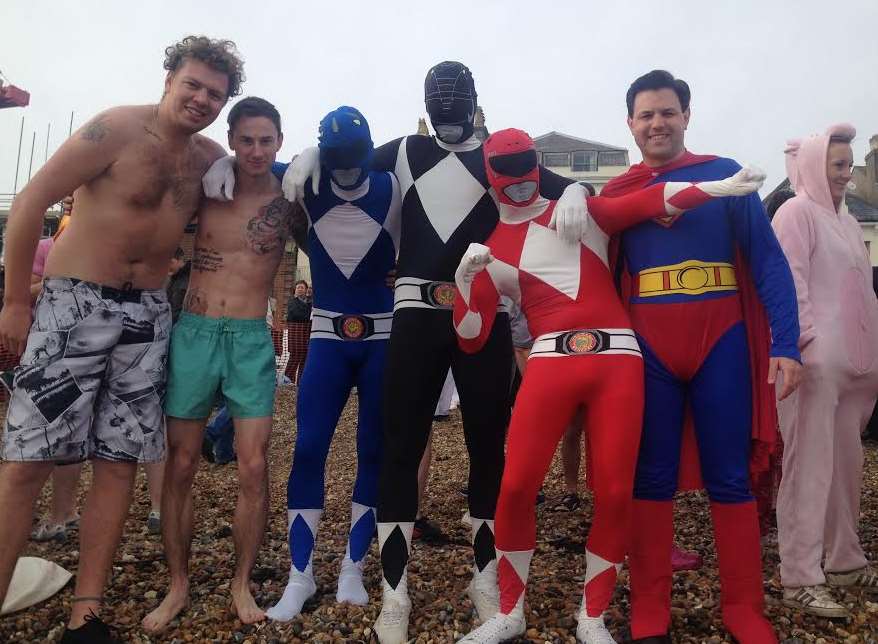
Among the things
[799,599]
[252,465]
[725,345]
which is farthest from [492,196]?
[799,599]

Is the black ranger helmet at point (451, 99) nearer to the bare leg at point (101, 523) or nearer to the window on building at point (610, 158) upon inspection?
the bare leg at point (101, 523)

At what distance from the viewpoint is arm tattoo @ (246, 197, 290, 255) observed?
9.96 ft

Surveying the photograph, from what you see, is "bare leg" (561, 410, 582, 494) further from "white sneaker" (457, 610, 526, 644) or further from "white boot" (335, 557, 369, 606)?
"white sneaker" (457, 610, 526, 644)

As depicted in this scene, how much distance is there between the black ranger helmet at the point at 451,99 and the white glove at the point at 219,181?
3.26 feet

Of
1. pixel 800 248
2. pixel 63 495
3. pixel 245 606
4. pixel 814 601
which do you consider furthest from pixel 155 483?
pixel 800 248

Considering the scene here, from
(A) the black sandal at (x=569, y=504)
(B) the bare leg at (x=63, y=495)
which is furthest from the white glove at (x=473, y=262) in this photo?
(B) the bare leg at (x=63, y=495)

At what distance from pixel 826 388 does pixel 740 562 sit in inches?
40.5

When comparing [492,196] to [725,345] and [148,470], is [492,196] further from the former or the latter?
[148,470]

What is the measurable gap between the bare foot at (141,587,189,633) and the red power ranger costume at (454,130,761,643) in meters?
1.33

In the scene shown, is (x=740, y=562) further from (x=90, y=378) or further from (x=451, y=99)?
(x=90, y=378)

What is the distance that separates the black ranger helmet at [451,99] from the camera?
2.88 meters

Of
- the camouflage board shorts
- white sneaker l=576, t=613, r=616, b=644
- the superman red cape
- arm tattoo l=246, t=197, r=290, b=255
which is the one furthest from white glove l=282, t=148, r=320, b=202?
white sneaker l=576, t=613, r=616, b=644

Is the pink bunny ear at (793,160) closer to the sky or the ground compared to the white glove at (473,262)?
closer to the sky

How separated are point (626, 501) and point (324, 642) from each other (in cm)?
133
